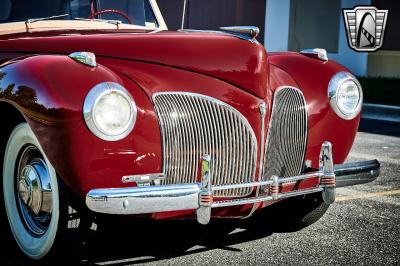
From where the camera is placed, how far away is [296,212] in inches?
152

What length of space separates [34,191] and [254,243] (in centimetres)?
126

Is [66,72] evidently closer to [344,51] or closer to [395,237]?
[395,237]

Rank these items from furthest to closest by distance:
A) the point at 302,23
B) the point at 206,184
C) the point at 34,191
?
1. the point at 302,23
2. the point at 34,191
3. the point at 206,184

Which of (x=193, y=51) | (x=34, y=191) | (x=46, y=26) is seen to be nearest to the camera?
(x=34, y=191)

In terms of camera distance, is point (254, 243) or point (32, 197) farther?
point (254, 243)

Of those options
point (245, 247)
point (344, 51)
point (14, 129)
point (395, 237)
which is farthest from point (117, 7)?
point (344, 51)

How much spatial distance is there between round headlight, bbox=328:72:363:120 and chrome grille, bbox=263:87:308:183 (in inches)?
10.4

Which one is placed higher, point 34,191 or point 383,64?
point 34,191

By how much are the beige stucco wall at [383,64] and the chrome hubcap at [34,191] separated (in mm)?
15128

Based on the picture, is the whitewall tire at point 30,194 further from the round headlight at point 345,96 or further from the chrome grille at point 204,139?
the round headlight at point 345,96

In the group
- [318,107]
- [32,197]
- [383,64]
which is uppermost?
[318,107]

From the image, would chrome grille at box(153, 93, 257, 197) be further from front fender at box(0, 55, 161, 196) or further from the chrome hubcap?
the chrome hubcap

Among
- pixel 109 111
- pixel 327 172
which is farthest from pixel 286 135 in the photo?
pixel 109 111

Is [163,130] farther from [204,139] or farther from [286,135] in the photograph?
[286,135]
